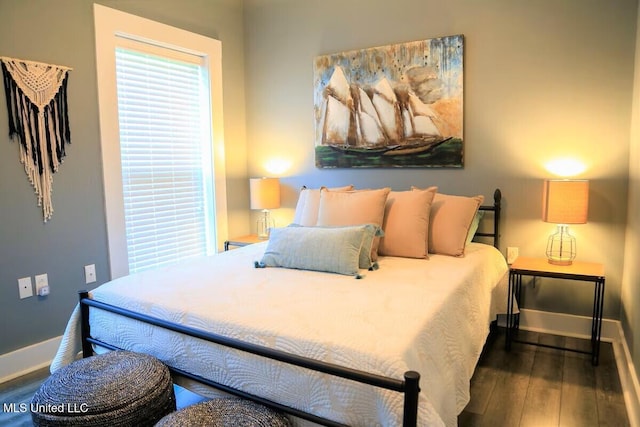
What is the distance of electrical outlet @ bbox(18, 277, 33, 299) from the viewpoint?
2705 millimetres

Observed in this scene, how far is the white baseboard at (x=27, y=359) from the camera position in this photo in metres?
2.63

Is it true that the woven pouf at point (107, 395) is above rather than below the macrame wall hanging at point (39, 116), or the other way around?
below

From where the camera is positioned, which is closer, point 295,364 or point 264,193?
point 295,364

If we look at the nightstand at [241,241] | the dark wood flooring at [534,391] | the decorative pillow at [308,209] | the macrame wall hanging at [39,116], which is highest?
the macrame wall hanging at [39,116]

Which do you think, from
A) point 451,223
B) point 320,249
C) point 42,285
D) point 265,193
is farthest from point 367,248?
point 42,285

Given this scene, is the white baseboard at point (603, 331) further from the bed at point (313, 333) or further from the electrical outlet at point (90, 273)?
the electrical outlet at point (90, 273)

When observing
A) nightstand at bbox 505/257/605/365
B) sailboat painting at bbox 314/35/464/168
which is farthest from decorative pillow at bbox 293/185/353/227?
nightstand at bbox 505/257/605/365

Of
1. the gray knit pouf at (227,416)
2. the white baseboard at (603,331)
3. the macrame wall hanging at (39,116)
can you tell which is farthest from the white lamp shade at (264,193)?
the gray knit pouf at (227,416)

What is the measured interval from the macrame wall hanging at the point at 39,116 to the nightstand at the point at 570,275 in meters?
2.97

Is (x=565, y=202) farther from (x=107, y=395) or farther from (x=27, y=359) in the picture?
(x=27, y=359)

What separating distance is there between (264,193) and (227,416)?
255 cm

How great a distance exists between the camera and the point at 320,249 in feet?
8.10

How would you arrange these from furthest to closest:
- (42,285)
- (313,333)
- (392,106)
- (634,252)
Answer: (392,106), (42,285), (634,252), (313,333)

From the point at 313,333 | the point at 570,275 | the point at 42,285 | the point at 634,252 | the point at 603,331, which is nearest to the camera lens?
the point at 313,333
